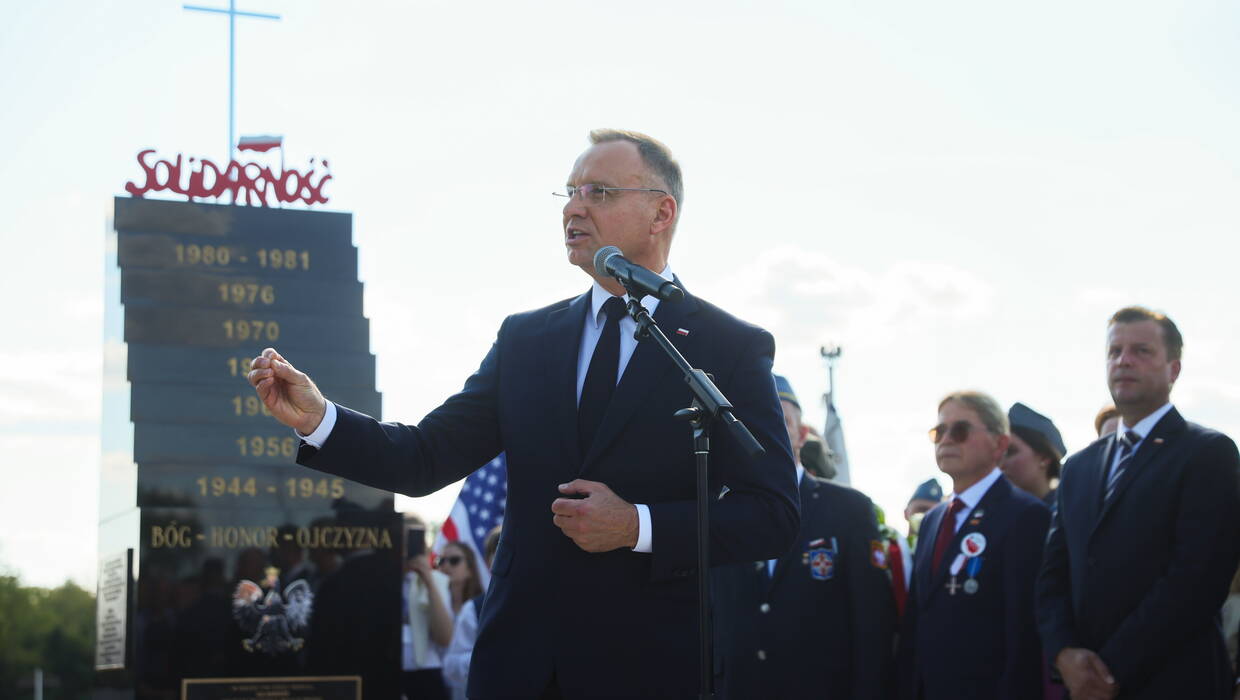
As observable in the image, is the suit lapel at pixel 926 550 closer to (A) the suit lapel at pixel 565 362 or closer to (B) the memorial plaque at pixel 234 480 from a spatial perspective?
(A) the suit lapel at pixel 565 362

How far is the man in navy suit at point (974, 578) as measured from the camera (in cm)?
566

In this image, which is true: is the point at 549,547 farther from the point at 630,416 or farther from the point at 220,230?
the point at 220,230

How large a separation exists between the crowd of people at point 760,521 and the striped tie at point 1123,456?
1cm

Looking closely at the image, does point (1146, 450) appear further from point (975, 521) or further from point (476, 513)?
point (476, 513)

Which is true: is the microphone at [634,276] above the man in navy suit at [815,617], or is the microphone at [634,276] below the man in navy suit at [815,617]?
above

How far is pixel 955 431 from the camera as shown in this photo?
20.4 ft

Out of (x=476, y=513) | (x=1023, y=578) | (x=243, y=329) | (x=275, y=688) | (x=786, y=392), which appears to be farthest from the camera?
(x=476, y=513)

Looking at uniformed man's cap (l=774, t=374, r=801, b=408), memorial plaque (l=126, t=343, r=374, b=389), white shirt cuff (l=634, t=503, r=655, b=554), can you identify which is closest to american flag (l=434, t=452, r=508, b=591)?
memorial plaque (l=126, t=343, r=374, b=389)

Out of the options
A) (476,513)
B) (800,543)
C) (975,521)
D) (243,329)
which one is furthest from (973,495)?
(243,329)

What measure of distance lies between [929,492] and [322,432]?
335 inches

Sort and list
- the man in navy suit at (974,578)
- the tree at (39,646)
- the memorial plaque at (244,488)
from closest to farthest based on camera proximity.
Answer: the man in navy suit at (974,578) → the memorial plaque at (244,488) → the tree at (39,646)

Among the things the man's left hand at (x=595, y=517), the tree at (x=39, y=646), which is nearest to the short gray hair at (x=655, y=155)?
the man's left hand at (x=595, y=517)

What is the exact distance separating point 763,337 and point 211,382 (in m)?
8.93

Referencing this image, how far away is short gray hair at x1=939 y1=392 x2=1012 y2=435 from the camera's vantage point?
6207 millimetres
